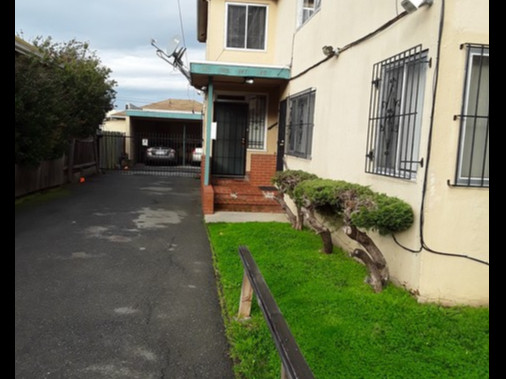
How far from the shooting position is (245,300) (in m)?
4.04

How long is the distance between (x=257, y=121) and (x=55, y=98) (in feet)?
17.9

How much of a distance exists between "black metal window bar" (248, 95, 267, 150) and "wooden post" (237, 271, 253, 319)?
26.5 feet

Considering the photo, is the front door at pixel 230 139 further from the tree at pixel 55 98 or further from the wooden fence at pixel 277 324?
the wooden fence at pixel 277 324

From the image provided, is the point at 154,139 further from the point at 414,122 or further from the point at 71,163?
the point at 414,122

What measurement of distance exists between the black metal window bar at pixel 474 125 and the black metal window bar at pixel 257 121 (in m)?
8.01

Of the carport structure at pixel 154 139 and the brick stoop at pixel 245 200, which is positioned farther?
the carport structure at pixel 154 139

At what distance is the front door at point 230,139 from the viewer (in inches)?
473

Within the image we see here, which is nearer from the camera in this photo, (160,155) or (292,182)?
(292,182)

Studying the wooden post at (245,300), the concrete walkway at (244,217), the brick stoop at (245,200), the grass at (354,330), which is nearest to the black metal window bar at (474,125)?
the grass at (354,330)

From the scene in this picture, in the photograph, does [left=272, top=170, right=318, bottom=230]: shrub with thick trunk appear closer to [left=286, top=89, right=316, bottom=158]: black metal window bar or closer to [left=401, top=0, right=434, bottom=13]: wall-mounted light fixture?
[left=286, top=89, right=316, bottom=158]: black metal window bar

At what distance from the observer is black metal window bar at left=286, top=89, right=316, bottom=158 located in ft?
25.6

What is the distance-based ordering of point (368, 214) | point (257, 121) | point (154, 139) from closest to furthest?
1. point (368, 214)
2. point (257, 121)
3. point (154, 139)

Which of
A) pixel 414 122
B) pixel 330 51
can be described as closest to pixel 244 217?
pixel 330 51
